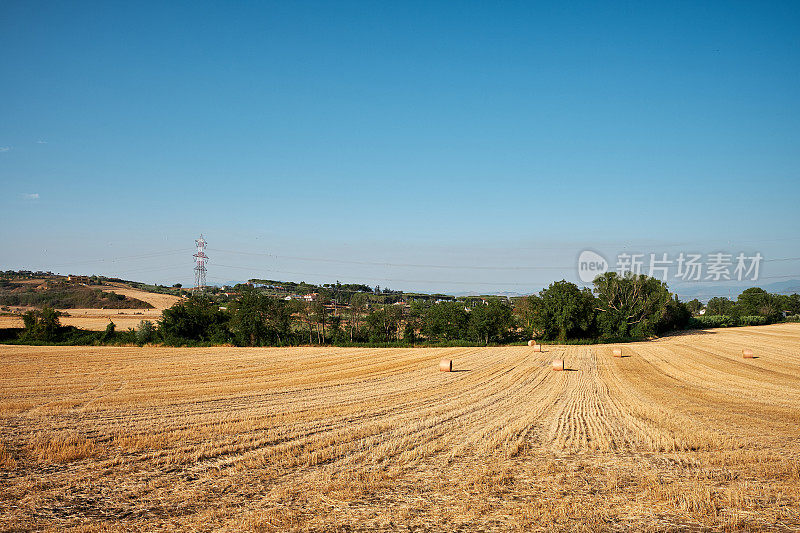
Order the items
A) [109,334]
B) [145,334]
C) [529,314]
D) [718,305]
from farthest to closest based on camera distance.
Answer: [718,305] → [529,314] → [109,334] → [145,334]

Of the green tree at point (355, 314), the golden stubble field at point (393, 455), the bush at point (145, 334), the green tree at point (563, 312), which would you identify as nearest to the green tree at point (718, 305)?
the green tree at point (563, 312)

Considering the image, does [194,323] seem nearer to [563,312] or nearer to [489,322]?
[489,322]

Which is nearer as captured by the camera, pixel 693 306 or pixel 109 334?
pixel 109 334

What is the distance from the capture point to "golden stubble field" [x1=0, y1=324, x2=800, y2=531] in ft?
23.7

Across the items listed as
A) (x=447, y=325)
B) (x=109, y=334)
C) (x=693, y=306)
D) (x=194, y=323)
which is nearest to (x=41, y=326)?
(x=109, y=334)

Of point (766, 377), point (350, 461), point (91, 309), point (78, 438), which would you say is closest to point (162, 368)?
point (78, 438)

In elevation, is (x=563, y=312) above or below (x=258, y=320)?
above

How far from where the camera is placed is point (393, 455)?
34.2 feet

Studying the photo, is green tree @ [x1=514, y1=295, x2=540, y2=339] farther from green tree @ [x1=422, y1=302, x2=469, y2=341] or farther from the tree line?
green tree @ [x1=422, y1=302, x2=469, y2=341]

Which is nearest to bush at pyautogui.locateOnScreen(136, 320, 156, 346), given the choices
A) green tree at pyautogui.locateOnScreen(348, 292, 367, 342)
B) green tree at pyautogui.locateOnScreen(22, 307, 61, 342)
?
green tree at pyautogui.locateOnScreen(22, 307, 61, 342)

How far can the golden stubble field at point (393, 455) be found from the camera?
7215mm

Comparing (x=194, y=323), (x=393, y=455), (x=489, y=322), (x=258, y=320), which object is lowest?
(x=393, y=455)

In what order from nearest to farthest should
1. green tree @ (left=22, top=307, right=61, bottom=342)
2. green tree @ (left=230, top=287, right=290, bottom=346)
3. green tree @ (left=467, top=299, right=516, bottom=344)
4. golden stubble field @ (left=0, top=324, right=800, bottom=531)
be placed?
golden stubble field @ (left=0, top=324, right=800, bottom=531) < green tree @ (left=22, top=307, right=61, bottom=342) < green tree @ (left=230, top=287, right=290, bottom=346) < green tree @ (left=467, top=299, right=516, bottom=344)

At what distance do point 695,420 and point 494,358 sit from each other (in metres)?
21.6
